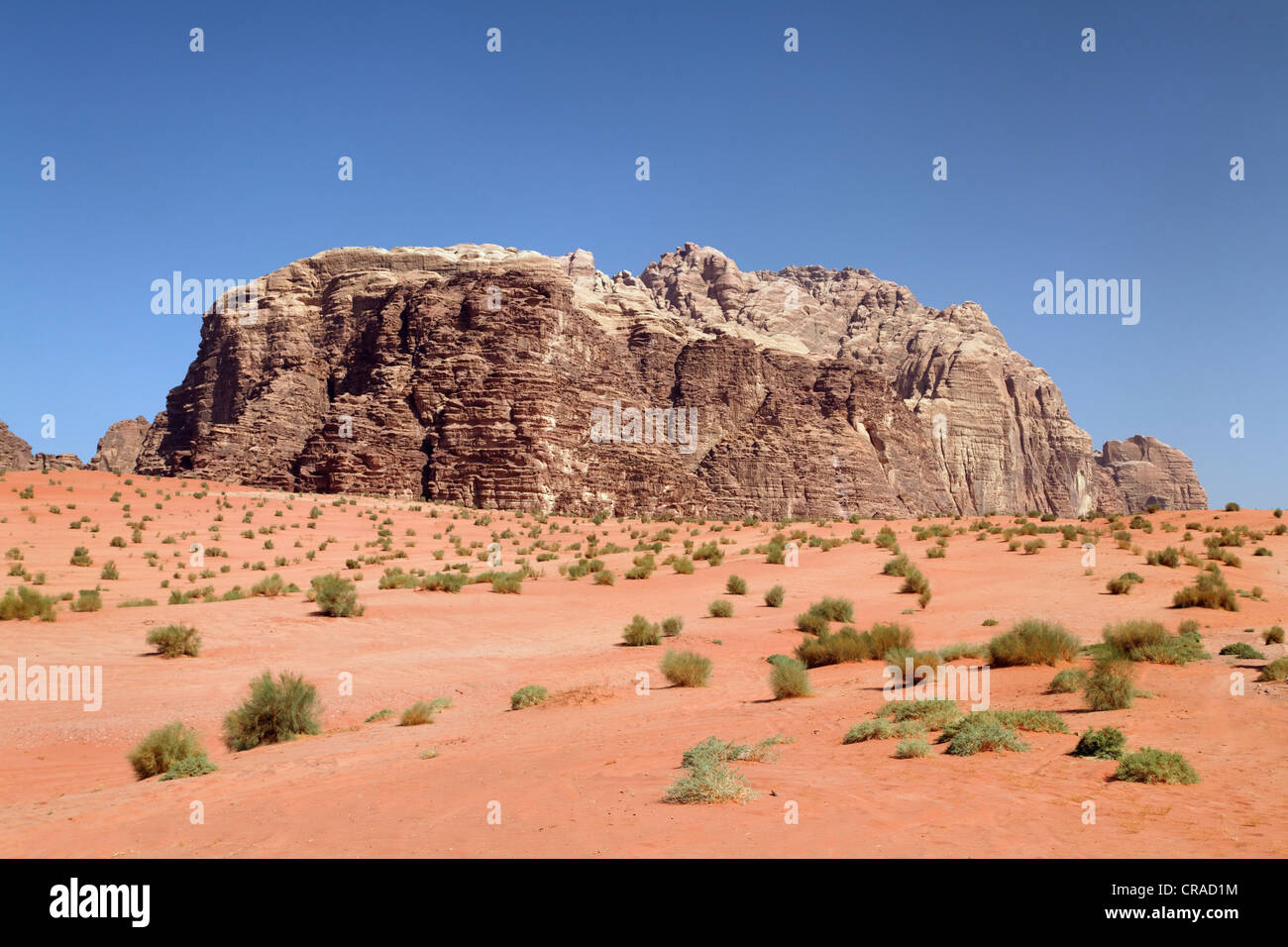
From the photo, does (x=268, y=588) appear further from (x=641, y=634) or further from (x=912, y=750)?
(x=912, y=750)

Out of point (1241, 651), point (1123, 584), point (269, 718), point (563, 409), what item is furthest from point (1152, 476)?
point (269, 718)

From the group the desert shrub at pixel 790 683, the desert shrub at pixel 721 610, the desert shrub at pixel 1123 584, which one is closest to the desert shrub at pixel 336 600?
the desert shrub at pixel 721 610

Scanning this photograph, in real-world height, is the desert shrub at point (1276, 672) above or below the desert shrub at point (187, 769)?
above

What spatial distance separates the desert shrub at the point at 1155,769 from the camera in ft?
19.9

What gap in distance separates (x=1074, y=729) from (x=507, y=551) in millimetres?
28534

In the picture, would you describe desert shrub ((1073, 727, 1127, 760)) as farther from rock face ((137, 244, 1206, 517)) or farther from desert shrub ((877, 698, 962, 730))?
rock face ((137, 244, 1206, 517))

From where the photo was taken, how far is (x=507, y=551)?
1364 inches

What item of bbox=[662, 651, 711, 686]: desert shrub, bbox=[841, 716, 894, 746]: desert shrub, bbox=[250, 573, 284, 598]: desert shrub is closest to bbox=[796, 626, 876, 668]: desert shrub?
bbox=[662, 651, 711, 686]: desert shrub

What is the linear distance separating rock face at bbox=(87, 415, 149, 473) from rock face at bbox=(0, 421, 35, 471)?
30.2m

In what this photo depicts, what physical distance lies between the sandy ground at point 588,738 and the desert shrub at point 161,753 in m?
0.22

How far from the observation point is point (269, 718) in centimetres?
998

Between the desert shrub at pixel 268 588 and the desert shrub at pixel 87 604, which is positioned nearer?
the desert shrub at pixel 87 604

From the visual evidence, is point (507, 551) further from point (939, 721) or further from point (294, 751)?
point (939, 721)

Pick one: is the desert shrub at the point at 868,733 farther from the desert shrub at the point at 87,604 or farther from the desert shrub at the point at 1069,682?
the desert shrub at the point at 87,604
